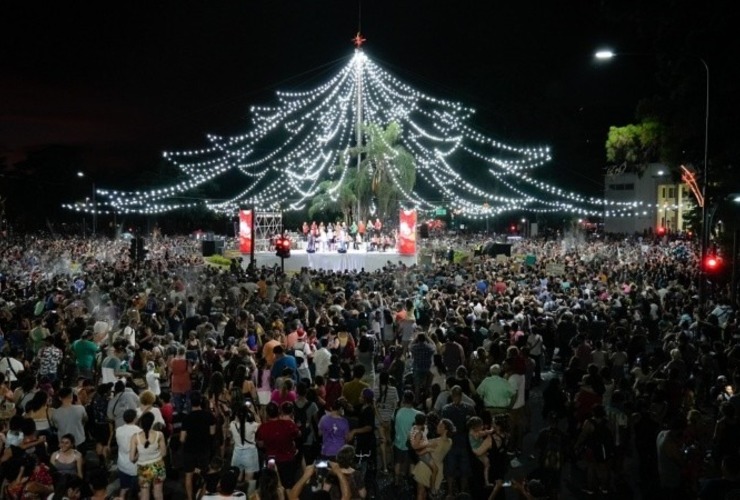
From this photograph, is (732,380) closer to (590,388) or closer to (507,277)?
(590,388)

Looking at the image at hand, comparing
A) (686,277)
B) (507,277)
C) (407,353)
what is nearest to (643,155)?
(686,277)

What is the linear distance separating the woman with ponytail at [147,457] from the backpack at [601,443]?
4.06m

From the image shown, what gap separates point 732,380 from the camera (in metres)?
8.97

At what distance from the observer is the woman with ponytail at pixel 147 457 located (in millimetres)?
6257

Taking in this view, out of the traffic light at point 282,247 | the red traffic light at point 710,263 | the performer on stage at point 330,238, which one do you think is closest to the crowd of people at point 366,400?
the red traffic light at point 710,263

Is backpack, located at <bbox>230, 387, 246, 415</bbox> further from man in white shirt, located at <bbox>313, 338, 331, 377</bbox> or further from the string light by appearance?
the string light

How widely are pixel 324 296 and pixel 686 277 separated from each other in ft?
35.1

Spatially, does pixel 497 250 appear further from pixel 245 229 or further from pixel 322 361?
pixel 322 361

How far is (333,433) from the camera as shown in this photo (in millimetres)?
6688

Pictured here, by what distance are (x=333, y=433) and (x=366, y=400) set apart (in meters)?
0.57

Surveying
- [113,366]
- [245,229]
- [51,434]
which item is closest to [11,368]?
[113,366]

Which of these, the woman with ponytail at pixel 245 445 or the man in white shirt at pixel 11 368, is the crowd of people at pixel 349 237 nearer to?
the man in white shirt at pixel 11 368

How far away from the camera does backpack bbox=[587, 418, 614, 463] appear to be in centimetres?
679

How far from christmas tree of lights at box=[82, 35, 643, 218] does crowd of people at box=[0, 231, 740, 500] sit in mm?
16749
